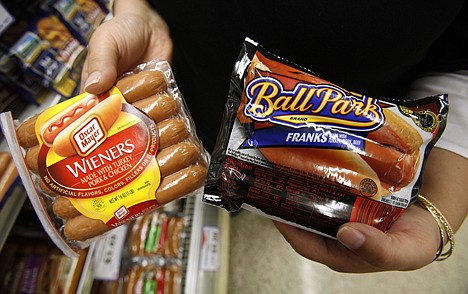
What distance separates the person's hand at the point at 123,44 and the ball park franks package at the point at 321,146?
32 centimetres

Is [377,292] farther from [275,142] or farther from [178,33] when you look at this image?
[178,33]

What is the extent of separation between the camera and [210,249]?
1583 millimetres

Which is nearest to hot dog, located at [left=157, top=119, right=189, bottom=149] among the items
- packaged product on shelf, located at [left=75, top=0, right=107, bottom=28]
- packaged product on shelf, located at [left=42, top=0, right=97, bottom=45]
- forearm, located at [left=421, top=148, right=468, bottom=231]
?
forearm, located at [left=421, top=148, right=468, bottom=231]

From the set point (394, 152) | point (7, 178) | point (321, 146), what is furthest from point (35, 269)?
point (394, 152)

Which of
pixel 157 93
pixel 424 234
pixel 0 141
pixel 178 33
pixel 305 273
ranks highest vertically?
pixel 178 33

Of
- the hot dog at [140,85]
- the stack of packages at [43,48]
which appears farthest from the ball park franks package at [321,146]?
the stack of packages at [43,48]

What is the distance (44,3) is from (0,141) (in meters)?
0.70

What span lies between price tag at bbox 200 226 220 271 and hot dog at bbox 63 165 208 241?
2.81 ft

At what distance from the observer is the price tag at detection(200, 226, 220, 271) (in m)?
1.53

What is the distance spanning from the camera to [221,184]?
690 millimetres

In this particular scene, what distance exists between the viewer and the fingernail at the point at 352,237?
573 mm

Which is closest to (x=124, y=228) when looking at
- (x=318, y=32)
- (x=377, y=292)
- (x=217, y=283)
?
(x=217, y=283)

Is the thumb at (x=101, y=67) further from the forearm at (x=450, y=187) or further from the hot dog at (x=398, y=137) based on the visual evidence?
the forearm at (x=450, y=187)

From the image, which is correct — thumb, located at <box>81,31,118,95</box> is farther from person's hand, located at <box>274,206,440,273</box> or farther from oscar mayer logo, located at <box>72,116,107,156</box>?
person's hand, located at <box>274,206,440,273</box>
